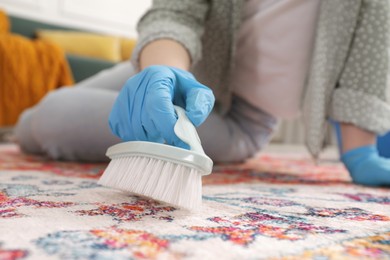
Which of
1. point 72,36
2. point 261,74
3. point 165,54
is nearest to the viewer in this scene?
point 165,54

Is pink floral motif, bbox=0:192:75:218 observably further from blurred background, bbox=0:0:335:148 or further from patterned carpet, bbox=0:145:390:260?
blurred background, bbox=0:0:335:148

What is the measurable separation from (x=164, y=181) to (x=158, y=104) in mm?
73

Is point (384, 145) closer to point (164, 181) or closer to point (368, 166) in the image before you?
point (368, 166)

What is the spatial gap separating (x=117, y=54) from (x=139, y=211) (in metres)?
2.13

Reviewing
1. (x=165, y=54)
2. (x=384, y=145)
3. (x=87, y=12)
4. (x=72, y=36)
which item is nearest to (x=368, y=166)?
(x=384, y=145)

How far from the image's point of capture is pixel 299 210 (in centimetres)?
42

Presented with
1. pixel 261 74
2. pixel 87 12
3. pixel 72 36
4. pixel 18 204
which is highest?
pixel 87 12

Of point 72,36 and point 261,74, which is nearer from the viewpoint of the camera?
point 261,74

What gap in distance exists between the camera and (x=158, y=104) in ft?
A: 1.27

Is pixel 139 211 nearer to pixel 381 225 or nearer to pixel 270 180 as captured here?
pixel 381 225

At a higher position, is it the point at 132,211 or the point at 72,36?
the point at 72,36

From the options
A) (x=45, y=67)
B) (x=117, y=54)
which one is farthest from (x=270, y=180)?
(x=117, y=54)

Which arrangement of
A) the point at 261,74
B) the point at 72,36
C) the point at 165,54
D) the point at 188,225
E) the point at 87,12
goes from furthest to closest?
the point at 87,12
the point at 72,36
the point at 261,74
the point at 165,54
the point at 188,225

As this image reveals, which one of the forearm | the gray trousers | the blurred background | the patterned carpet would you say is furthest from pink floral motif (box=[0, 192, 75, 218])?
the blurred background
